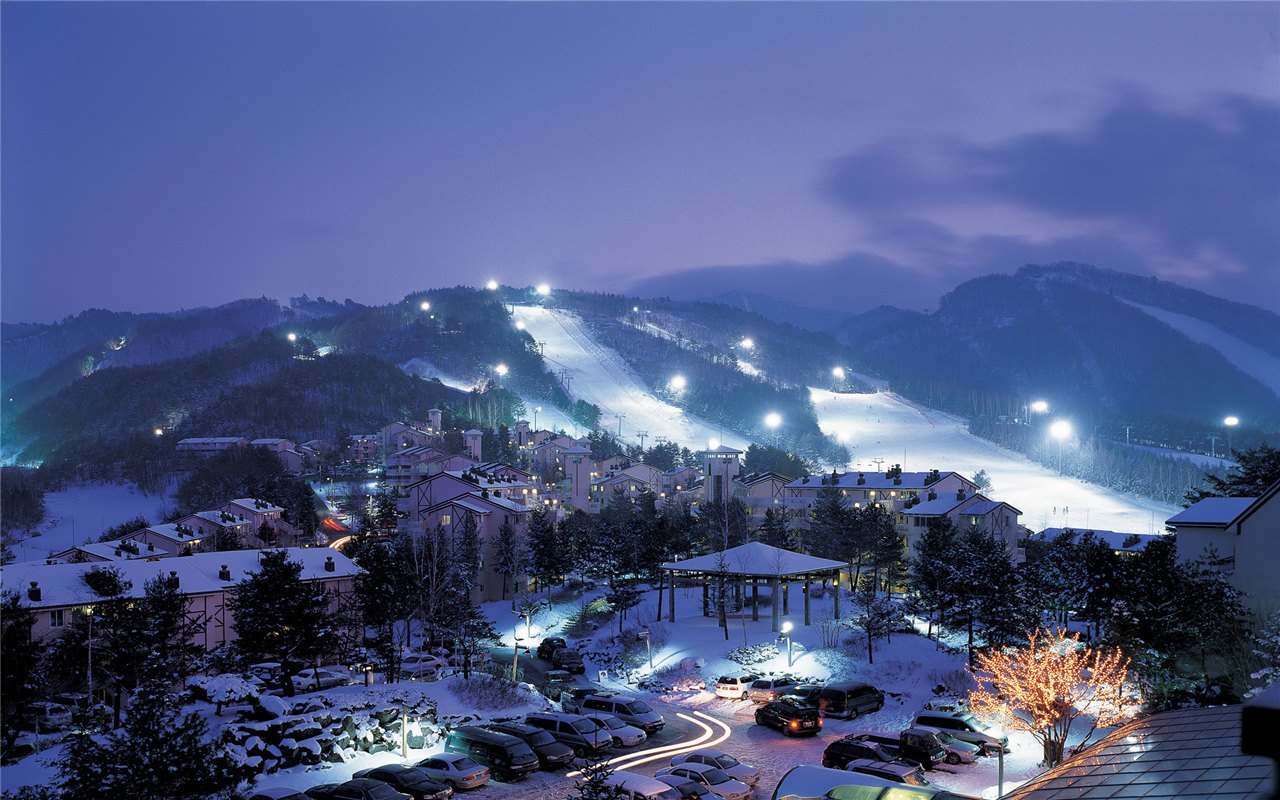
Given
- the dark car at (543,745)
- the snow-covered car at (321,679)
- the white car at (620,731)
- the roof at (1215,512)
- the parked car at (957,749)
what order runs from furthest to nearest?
the roof at (1215,512) → the snow-covered car at (321,679) → the white car at (620,731) → the dark car at (543,745) → the parked car at (957,749)

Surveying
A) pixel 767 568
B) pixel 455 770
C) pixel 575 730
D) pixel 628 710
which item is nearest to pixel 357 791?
pixel 455 770

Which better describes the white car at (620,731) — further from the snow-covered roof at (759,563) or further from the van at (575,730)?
the snow-covered roof at (759,563)

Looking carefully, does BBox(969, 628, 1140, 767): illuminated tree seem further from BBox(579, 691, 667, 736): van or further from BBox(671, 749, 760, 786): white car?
BBox(579, 691, 667, 736): van

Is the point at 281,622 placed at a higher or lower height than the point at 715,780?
higher

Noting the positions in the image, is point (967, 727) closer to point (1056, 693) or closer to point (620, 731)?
point (1056, 693)

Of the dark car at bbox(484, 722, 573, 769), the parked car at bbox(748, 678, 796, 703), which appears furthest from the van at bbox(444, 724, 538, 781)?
the parked car at bbox(748, 678, 796, 703)

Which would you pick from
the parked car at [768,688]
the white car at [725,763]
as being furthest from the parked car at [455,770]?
the parked car at [768,688]

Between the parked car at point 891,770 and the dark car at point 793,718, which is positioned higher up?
the parked car at point 891,770
